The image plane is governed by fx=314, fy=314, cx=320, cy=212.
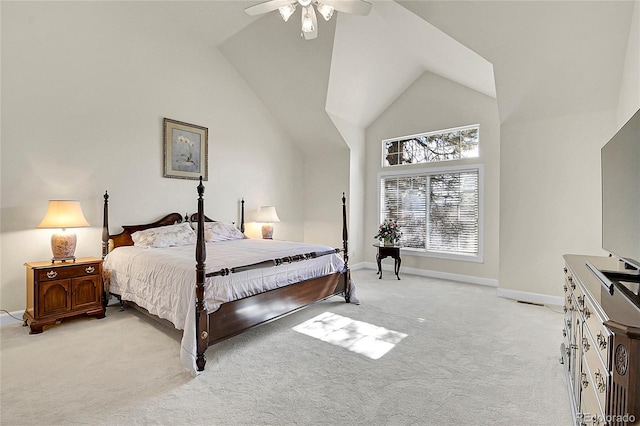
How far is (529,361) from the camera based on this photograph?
8.44 feet

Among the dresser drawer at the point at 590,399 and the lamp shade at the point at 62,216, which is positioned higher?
the lamp shade at the point at 62,216

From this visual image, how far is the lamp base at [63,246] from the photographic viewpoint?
136 inches

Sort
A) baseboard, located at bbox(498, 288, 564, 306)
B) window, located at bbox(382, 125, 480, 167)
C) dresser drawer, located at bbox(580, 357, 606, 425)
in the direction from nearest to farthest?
dresser drawer, located at bbox(580, 357, 606, 425), baseboard, located at bbox(498, 288, 564, 306), window, located at bbox(382, 125, 480, 167)

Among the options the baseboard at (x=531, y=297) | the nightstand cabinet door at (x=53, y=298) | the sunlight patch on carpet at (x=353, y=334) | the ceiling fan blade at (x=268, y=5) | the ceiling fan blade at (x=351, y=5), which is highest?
the ceiling fan blade at (x=268, y=5)

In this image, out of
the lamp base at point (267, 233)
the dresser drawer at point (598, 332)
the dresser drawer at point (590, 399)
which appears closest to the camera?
the dresser drawer at point (598, 332)

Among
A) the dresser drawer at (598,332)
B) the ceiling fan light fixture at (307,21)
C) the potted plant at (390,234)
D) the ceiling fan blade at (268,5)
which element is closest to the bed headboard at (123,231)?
the ceiling fan blade at (268,5)

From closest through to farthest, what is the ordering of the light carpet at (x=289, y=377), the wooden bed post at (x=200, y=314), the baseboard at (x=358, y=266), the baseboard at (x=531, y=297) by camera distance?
the light carpet at (x=289, y=377)
the wooden bed post at (x=200, y=314)
the baseboard at (x=531, y=297)
the baseboard at (x=358, y=266)

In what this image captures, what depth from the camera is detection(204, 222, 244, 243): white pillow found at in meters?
4.70

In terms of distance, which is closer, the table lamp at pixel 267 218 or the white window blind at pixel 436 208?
the white window blind at pixel 436 208

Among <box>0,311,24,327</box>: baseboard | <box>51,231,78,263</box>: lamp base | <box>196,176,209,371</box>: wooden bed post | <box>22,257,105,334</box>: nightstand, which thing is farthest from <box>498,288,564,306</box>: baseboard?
<box>0,311,24,327</box>: baseboard

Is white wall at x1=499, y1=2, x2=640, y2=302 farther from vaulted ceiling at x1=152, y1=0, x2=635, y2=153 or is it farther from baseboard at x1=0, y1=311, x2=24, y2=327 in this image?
baseboard at x1=0, y1=311, x2=24, y2=327

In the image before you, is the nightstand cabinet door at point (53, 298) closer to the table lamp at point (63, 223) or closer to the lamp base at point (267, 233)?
the table lamp at point (63, 223)

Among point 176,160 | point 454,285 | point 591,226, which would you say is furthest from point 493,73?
point 176,160

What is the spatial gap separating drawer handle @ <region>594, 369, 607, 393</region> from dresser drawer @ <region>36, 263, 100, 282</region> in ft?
14.3
